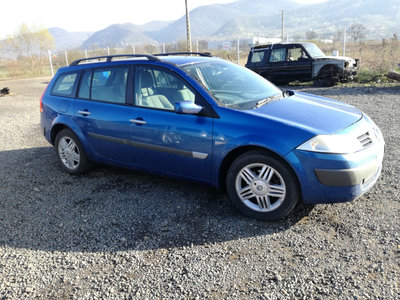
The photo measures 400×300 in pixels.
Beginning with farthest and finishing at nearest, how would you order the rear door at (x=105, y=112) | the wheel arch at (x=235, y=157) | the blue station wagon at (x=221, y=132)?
the rear door at (x=105, y=112)
the wheel arch at (x=235, y=157)
the blue station wagon at (x=221, y=132)

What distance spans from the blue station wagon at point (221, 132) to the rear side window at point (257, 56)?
10066 mm

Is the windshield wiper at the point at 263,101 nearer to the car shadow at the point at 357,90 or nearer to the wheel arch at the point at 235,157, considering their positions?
the wheel arch at the point at 235,157

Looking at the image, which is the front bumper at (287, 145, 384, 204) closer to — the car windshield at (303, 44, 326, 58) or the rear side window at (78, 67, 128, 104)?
the rear side window at (78, 67, 128, 104)

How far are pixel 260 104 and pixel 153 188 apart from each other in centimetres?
182

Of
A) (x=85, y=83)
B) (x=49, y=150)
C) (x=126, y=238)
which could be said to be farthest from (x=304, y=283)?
(x=49, y=150)

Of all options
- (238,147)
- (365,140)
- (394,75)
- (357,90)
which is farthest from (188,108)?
(394,75)

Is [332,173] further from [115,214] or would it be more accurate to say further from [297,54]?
[297,54]

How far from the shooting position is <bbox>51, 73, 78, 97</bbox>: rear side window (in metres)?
5.18

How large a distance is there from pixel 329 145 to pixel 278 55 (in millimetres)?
11722

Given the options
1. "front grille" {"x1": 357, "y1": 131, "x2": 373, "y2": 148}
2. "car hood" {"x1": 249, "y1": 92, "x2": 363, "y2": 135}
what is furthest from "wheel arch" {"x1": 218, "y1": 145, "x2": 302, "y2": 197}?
"front grille" {"x1": 357, "y1": 131, "x2": 373, "y2": 148}

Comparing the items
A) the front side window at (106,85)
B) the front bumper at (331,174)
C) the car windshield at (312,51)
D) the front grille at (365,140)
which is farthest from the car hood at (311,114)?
the car windshield at (312,51)

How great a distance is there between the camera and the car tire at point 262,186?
339 cm

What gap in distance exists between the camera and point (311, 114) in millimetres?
3682

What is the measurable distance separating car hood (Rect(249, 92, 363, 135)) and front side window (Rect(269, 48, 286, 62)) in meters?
10.3
